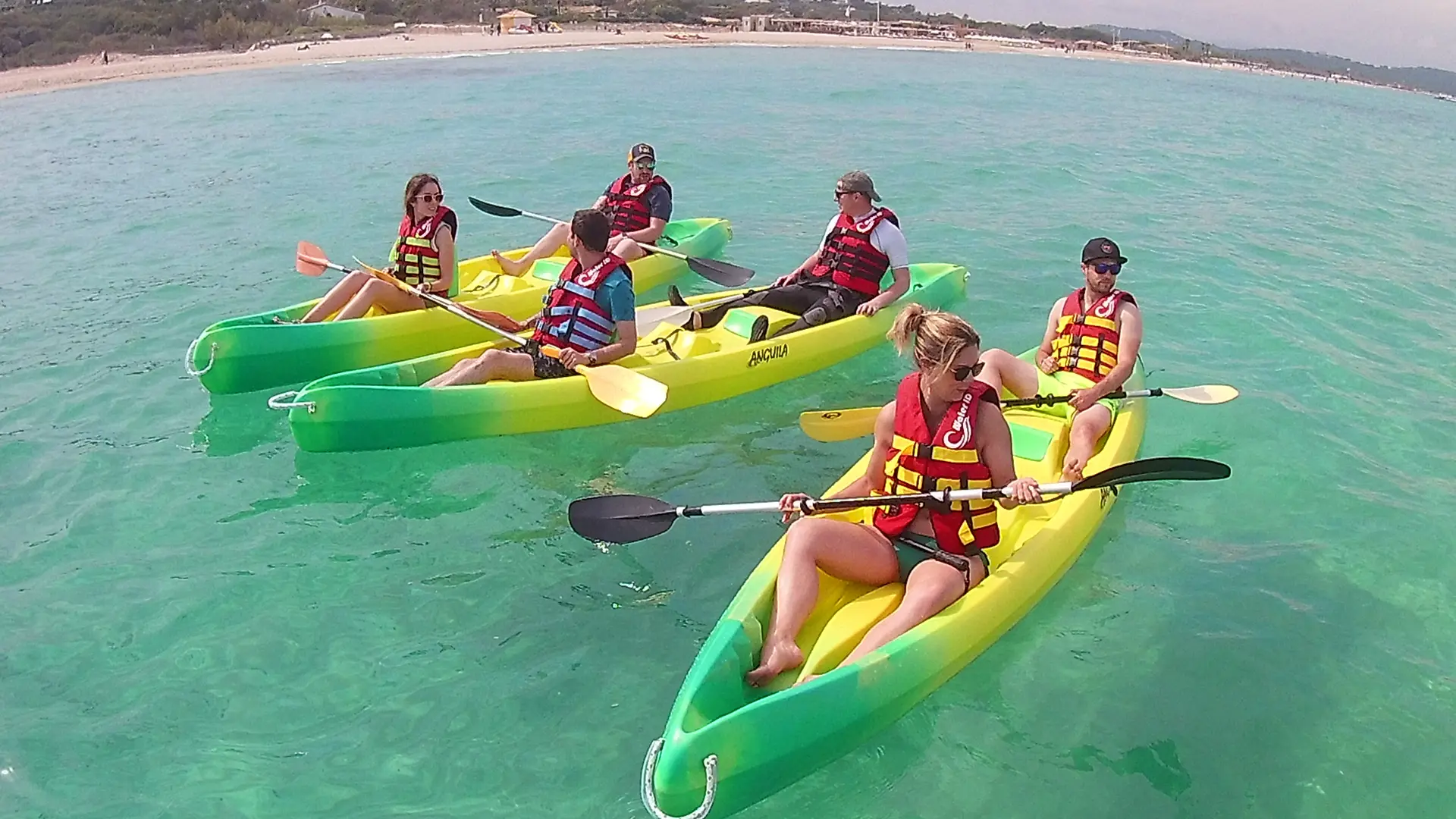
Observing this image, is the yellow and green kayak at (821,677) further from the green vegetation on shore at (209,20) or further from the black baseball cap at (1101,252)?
the green vegetation on shore at (209,20)

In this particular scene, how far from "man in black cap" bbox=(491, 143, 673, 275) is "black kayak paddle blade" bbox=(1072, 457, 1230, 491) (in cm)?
532

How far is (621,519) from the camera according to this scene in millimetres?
4410

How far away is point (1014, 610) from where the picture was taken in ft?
14.0

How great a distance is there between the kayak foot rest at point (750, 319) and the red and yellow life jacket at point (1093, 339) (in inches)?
85.3

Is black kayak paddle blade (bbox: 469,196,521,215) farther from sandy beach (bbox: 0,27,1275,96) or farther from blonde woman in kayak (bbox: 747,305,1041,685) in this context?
sandy beach (bbox: 0,27,1275,96)

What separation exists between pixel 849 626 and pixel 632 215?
571 cm

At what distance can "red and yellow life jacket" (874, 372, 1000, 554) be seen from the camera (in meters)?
3.92

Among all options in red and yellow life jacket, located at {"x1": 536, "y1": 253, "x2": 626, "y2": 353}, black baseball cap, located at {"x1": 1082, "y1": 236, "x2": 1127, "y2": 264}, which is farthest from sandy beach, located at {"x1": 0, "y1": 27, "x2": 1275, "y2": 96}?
black baseball cap, located at {"x1": 1082, "y1": 236, "x2": 1127, "y2": 264}

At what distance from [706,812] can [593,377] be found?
322 centimetres

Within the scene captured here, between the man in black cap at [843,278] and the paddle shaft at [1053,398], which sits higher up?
the man in black cap at [843,278]

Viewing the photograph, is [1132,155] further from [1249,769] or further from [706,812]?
[706,812]

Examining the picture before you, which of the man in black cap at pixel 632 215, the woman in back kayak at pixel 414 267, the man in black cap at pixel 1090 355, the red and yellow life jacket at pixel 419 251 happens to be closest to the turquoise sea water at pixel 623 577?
the man in black cap at pixel 1090 355

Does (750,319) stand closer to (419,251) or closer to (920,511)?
(419,251)

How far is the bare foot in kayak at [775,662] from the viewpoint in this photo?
367 cm
